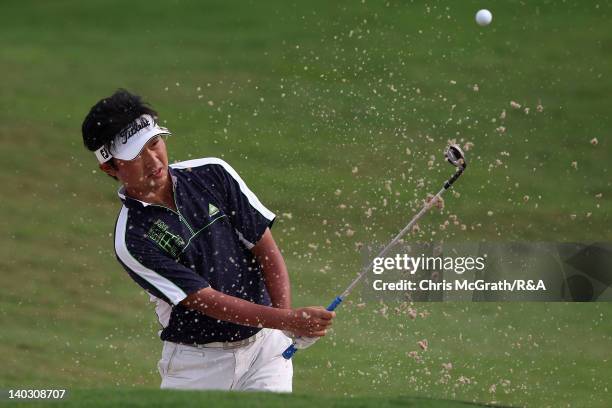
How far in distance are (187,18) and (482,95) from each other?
10.7ft

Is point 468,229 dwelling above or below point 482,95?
below

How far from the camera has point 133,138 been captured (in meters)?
4.68

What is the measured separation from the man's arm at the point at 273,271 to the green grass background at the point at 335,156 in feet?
7.14

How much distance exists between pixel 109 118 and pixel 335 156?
5193 mm

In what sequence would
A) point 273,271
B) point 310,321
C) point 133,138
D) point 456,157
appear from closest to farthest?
point 310,321 < point 133,138 < point 273,271 < point 456,157

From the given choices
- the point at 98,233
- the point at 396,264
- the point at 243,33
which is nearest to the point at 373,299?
the point at 396,264

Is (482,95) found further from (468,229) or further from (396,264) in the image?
(396,264)

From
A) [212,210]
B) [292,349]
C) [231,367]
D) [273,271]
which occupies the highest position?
[212,210]

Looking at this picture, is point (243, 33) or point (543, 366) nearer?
point (543, 366)

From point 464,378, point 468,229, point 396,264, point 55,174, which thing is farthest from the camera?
point 55,174

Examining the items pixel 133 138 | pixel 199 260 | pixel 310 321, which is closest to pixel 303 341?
pixel 310 321

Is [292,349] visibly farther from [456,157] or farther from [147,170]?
[456,157]

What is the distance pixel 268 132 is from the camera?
1016 centimetres

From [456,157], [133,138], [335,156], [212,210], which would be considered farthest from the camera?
[335,156]
